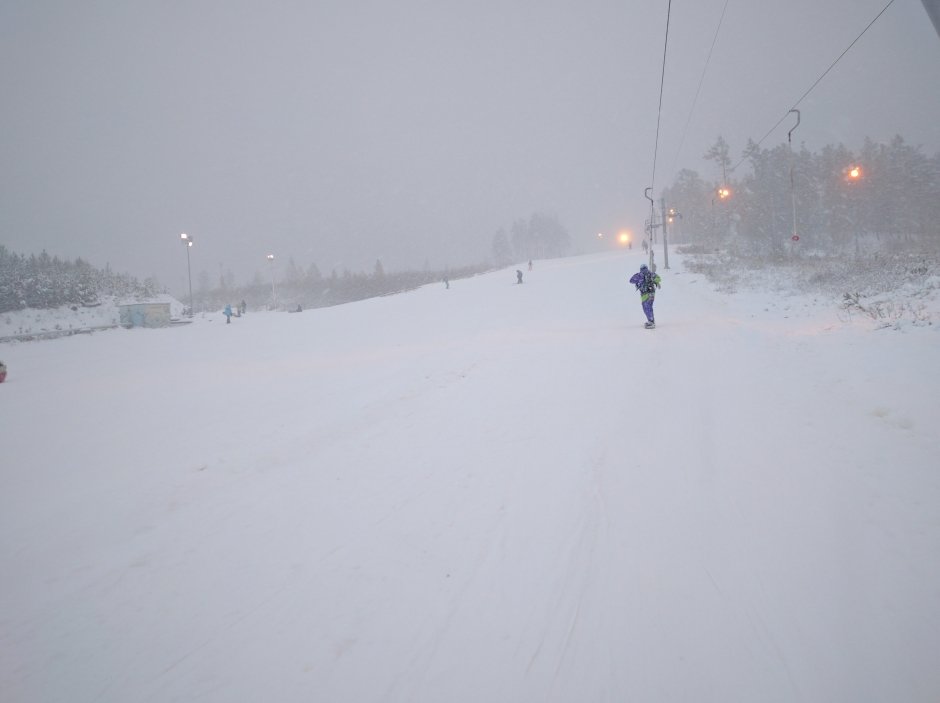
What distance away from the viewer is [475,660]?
2525mm

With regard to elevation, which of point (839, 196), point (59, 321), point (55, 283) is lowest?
point (59, 321)

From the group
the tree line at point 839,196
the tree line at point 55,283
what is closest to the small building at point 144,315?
the tree line at point 55,283

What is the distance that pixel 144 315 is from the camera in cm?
3522

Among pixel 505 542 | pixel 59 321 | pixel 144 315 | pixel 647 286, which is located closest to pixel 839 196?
pixel 647 286

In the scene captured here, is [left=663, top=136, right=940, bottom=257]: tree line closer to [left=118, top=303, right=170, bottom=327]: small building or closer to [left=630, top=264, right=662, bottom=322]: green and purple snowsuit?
[left=630, top=264, right=662, bottom=322]: green and purple snowsuit

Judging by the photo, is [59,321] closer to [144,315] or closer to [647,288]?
[144,315]

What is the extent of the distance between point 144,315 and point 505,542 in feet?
142

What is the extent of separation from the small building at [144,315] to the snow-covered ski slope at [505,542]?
32.9m

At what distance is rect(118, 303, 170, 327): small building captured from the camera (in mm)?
34719

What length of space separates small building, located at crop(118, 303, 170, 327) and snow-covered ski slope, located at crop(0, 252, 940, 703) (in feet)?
108

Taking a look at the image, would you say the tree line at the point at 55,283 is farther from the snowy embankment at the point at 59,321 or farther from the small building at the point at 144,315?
the small building at the point at 144,315

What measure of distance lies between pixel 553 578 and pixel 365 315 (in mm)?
28085

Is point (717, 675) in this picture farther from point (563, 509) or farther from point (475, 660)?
point (563, 509)

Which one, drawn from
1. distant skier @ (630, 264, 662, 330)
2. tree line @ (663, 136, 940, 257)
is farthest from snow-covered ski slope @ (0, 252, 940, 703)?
tree line @ (663, 136, 940, 257)
